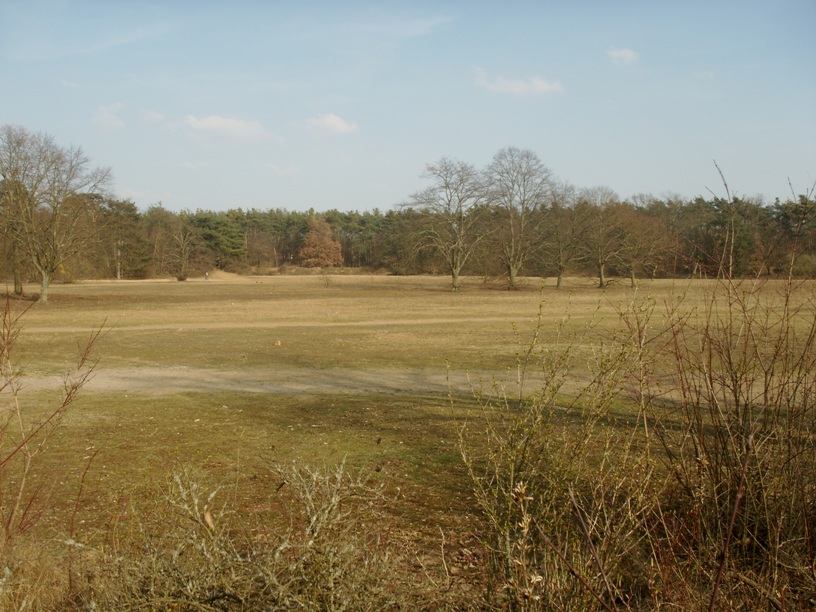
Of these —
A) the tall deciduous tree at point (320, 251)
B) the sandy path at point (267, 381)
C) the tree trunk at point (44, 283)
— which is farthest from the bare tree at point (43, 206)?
the tall deciduous tree at point (320, 251)

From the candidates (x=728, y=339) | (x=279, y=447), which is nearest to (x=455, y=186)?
(x=279, y=447)

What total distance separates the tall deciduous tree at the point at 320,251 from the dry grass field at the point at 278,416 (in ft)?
246

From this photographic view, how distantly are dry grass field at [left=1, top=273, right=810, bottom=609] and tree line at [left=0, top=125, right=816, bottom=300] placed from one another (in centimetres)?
72

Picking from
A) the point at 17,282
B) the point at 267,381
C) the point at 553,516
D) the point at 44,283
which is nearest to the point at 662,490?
the point at 553,516

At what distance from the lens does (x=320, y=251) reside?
101 metres

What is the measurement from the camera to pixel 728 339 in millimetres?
3836

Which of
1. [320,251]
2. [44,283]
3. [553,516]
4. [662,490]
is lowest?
[662,490]

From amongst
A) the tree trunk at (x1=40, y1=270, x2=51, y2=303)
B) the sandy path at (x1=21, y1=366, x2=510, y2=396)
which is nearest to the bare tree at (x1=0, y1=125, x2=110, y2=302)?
the tree trunk at (x1=40, y1=270, x2=51, y2=303)

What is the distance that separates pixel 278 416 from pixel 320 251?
Result: 9277 cm

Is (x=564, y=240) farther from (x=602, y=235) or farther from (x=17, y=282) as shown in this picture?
(x=17, y=282)

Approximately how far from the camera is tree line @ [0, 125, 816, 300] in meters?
4.79

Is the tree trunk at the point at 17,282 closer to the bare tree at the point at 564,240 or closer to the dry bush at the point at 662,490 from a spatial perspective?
the bare tree at the point at 564,240

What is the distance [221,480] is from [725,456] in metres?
4.69

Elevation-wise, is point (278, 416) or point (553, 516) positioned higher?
point (553, 516)
